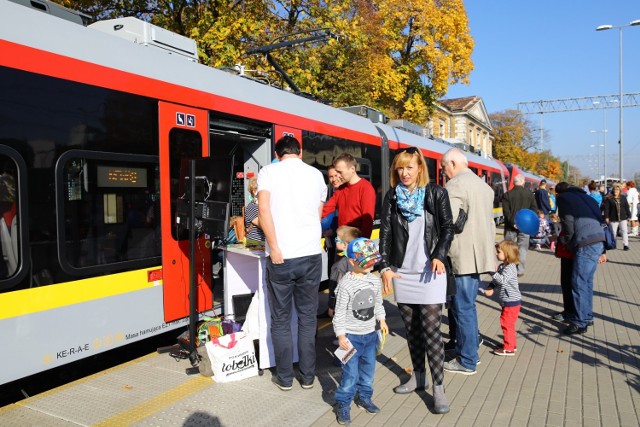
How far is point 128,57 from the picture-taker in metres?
4.53

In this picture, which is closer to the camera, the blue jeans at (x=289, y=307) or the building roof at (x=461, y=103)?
the blue jeans at (x=289, y=307)

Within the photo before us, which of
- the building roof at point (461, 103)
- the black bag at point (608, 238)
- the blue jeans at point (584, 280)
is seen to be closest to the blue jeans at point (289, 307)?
the blue jeans at point (584, 280)

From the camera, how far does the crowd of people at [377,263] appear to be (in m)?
3.65

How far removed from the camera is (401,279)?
393 cm

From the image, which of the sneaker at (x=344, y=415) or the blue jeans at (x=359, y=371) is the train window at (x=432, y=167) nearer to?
the blue jeans at (x=359, y=371)

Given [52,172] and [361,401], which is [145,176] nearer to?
[52,172]

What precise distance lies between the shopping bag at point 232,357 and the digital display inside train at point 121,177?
1.51 m

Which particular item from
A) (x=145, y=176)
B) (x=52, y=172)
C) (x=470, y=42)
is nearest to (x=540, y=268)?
(x=145, y=176)

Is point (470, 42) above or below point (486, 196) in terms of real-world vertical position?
above

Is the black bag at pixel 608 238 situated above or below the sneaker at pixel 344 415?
above

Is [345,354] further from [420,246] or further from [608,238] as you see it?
[608,238]

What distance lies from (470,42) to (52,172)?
23.1 m

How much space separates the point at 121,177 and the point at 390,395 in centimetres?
283

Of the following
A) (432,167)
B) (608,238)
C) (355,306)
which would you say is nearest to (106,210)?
(355,306)
